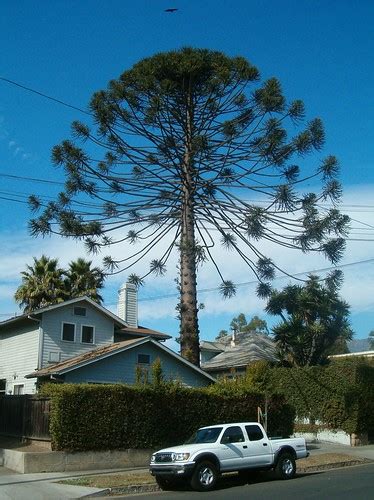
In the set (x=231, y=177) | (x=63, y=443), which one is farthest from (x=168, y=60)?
(x=63, y=443)

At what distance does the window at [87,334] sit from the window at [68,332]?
553mm

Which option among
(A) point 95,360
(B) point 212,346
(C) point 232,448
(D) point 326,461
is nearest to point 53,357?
(A) point 95,360

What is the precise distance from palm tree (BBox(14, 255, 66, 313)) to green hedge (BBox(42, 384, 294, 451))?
61.8ft

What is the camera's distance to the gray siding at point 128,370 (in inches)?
1056

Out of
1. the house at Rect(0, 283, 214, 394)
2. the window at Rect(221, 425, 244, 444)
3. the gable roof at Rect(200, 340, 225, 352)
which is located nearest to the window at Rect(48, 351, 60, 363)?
the house at Rect(0, 283, 214, 394)

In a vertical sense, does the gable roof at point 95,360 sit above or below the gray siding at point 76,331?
below

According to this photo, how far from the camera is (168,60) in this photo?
930 inches

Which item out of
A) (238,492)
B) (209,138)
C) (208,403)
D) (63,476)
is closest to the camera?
(238,492)

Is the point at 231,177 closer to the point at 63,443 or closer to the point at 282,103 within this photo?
the point at 282,103

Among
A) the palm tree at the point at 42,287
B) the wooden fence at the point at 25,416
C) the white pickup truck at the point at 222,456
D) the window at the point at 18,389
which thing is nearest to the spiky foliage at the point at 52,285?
the palm tree at the point at 42,287

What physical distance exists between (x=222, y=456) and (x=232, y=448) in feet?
1.30

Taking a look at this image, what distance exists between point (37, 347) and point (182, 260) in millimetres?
10219

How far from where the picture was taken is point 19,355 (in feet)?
105

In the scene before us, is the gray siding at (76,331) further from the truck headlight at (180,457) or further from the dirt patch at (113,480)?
the truck headlight at (180,457)
